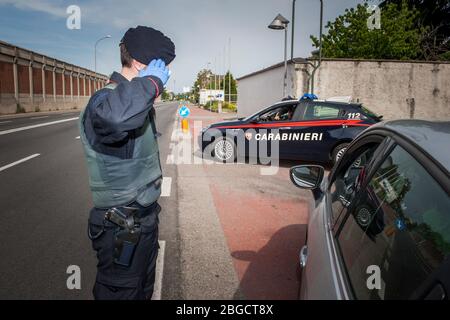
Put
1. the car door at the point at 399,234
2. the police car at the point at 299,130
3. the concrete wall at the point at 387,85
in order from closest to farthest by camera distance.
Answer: the car door at the point at 399,234 → the police car at the point at 299,130 → the concrete wall at the point at 387,85

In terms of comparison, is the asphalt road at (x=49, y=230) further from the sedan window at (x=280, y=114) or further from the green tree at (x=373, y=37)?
the green tree at (x=373, y=37)

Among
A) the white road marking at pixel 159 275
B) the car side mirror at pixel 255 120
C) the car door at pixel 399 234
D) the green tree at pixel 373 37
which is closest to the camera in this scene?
the car door at pixel 399 234

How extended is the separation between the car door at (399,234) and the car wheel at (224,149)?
7424mm

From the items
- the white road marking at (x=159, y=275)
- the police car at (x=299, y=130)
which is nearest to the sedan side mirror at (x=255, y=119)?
the police car at (x=299, y=130)

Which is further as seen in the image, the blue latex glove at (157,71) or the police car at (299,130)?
the police car at (299,130)

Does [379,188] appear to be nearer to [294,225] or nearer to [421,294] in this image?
[421,294]

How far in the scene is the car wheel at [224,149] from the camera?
30.0 feet

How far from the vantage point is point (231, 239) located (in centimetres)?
425

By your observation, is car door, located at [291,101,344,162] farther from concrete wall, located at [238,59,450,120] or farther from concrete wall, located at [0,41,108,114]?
concrete wall, located at [0,41,108,114]

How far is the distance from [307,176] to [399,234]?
141 centimetres

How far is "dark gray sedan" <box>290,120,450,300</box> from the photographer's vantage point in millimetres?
1090

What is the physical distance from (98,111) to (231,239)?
112 inches

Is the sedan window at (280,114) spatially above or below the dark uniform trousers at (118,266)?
above
